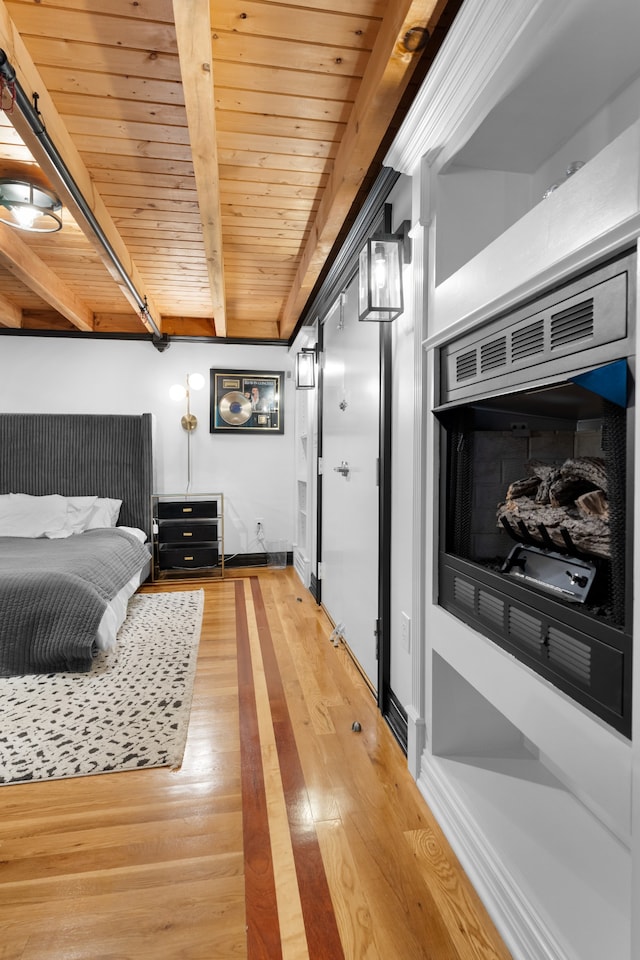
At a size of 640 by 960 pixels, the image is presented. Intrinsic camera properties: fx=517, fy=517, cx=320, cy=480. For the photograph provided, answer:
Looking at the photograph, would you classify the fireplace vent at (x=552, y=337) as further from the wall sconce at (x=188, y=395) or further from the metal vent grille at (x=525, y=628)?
the wall sconce at (x=188, y=395)

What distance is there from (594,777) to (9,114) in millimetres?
2535

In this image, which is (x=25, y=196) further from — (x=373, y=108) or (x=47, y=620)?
(x=47, y=620)

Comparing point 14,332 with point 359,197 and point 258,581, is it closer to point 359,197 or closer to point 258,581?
point 258,581

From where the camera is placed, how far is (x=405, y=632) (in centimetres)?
203

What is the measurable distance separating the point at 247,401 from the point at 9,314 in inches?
89.2

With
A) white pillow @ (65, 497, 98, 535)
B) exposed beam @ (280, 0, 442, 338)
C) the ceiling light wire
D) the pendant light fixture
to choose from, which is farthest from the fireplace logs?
white pillow @ (65, 497, 98, 535)

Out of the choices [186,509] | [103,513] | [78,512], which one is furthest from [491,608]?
[78,512]

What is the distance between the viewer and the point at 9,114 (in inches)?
70.1

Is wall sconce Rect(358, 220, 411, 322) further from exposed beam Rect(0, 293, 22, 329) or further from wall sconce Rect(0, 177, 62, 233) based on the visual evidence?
exposed beam Rect(0, 293, 22, 329)

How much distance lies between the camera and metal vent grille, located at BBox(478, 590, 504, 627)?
1.33 meters

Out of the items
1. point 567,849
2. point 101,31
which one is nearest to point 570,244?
point 567,849

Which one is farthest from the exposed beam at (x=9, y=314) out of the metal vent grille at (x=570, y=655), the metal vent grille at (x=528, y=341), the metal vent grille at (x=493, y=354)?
the metal vent grille at (x=570, y=655)

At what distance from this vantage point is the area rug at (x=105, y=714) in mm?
1938

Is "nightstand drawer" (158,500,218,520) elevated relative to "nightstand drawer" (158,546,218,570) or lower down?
elevated
